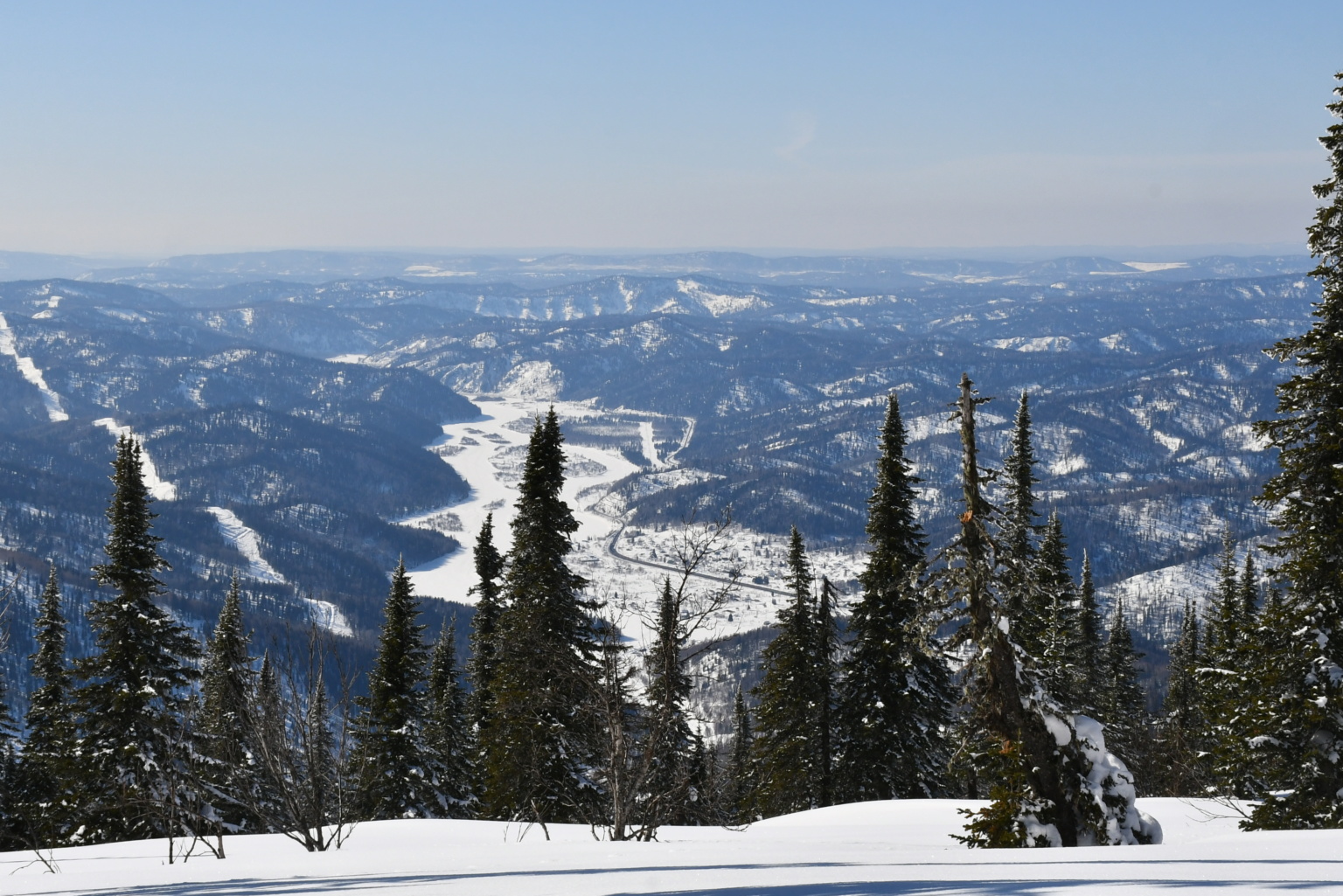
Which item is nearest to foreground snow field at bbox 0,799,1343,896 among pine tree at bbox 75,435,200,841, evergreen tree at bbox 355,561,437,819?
pine tree at bbox 75,435,200,841

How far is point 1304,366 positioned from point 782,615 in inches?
754

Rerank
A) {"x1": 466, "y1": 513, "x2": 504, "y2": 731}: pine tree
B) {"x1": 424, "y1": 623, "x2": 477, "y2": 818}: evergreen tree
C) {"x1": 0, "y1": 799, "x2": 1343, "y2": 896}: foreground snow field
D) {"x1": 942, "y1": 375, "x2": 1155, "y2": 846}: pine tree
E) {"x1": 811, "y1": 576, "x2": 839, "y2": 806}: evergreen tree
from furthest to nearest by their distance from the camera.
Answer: {"x1": 466, "y1": 513, "x2": 504, "y2": 731}: pine tree, {"x1": 424, "y1": 623, "x2": 477, "y2": 818}: evergreen tree, {"x1": 811, "y1": 576, "x2": 839, "y2": 806}: evergreen tree, {"x1": 942, "y1": 375, "x2": 1155, "y2": 846}: pine tree, {"x1": 0, "y1": 799, "x2": 1343, "y2": 896}: foreground snow field

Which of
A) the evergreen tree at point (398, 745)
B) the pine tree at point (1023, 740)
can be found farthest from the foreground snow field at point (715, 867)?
the evergreen tree at point (398, 745)

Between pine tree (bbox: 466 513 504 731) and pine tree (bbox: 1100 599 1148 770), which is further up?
pine tree (bbox: 466 513 504 731)

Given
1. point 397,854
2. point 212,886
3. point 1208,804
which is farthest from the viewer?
point 1208,804

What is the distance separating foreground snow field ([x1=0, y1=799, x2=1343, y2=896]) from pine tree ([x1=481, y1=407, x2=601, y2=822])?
778 cm

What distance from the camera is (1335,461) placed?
18.7m

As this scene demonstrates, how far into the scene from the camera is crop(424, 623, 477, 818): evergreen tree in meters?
37.0

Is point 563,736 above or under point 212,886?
under

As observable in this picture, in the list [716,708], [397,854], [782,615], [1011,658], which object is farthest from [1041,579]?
[716,708]

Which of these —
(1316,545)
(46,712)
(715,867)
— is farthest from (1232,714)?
(46,712)

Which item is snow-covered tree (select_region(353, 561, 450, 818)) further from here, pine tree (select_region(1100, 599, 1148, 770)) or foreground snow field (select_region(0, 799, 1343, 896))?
pine tree (select_region(1100, 599, 1148, 770))

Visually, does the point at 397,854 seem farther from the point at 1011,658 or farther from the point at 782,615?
the point at 782,615

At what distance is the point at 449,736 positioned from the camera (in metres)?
40.3
